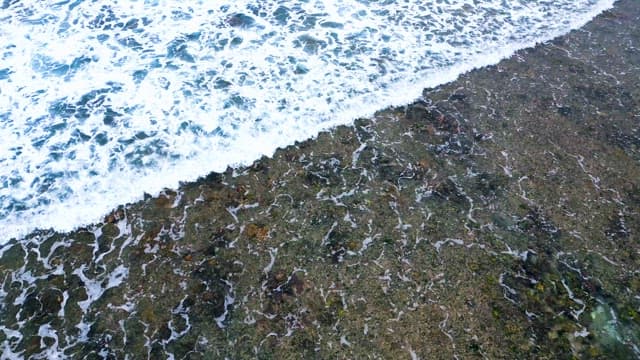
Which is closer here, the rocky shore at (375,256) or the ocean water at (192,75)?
the rocky shore at (375,256)

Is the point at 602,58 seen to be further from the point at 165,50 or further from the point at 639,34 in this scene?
the point at 165,50

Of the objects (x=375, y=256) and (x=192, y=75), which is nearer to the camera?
(x=375, y=256)

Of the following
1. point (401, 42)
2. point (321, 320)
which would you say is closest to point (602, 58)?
point (401, 42)

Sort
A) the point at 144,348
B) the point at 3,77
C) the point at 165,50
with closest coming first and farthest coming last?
the point at 144,348 < the point at 3,77 < the point at 165,50

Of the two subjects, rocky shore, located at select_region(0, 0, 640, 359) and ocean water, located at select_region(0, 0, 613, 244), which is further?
ocean water, located at select_region(0, 0, 613, 244)
